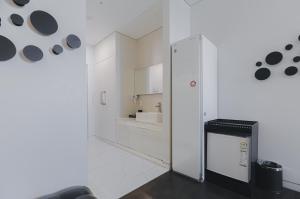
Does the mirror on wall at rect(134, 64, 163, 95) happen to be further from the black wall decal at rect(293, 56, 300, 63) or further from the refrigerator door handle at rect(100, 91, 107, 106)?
the black wall decal at rect(293, 56, 300, 63)

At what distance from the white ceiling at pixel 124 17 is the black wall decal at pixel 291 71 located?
2347 mm

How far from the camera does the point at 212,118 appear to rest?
2.47 m

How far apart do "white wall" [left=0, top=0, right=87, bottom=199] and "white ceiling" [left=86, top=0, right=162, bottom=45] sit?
184 cm

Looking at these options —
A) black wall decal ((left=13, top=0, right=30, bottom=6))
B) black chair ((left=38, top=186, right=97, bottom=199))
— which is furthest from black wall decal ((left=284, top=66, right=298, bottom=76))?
black wall decal ((left=13, top=0, right=30, bottom=6))

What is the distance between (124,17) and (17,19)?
8.73 feet

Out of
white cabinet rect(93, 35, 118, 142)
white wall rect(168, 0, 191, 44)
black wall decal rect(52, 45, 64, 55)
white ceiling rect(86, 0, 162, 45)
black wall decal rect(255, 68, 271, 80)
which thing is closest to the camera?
black wall decal rect(52, 45, 64, 55)

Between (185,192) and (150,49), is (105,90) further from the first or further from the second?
(185,192)

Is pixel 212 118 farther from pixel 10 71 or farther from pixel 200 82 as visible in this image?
pixel 10 71

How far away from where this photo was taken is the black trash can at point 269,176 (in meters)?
1.88

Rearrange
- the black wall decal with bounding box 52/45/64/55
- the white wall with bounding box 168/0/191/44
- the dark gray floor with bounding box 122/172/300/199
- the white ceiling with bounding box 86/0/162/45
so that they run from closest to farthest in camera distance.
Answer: the black wall decal with bounding box 52/45/64/55
the dark gray floor with bounding box 122/172/300/199
the white wall with bounding box 168/0/191/44
the white ceiling with bounding box 86/0/162/45

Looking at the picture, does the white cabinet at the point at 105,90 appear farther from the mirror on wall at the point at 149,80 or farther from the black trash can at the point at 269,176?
the black trash can at the point at 269,176

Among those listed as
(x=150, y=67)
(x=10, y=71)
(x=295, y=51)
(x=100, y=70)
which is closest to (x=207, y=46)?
(x=295, y=51)

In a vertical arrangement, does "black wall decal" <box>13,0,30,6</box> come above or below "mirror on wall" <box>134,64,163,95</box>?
above

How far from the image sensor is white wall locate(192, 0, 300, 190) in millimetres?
1985
